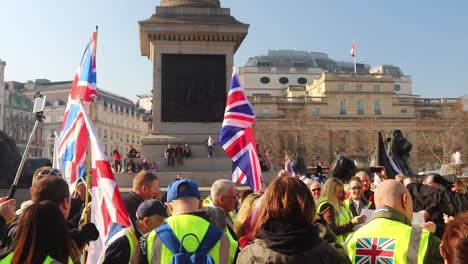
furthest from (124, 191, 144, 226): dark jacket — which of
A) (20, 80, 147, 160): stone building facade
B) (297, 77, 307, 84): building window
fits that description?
(297, 77, 307, 84): building window

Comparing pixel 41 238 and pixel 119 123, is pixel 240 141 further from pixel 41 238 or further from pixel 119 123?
pixel 119 123

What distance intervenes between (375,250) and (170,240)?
149cm

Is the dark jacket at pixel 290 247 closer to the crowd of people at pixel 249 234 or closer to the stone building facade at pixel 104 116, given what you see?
the crowd of people at pixel 249 234

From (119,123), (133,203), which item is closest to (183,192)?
(133,203)

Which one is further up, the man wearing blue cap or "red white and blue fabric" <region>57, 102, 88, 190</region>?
"red white and blue fabric" <region>57, 102, 88, 190</region>

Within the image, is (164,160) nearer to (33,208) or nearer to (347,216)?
(347,216)

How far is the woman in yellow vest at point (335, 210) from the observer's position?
18.4 ft

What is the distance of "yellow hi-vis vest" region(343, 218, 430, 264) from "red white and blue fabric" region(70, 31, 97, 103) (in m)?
4.31

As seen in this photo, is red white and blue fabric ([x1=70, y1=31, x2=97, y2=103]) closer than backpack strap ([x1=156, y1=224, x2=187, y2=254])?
No

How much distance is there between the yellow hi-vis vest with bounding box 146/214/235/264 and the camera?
3848 mm

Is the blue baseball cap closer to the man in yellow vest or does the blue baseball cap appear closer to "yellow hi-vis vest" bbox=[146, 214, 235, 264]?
"yellow hi-vis vest" bbox=[146, 214, 235, 264]

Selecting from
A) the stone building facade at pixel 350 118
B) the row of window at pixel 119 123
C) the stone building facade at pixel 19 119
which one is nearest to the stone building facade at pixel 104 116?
the row of window at pixel 119 123

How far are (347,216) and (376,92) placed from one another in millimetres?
85069

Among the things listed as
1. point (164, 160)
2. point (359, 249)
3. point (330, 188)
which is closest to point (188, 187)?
point (359, 249)
